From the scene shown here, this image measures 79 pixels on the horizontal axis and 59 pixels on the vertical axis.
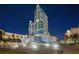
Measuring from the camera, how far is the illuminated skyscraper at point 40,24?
2248mm

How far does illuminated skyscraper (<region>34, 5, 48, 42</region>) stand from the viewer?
2.25 meters

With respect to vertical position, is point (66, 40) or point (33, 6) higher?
point (33, 6)

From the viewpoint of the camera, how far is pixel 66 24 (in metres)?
2.25

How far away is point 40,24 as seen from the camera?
2.27 m

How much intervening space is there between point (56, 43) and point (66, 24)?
0.25 metres
